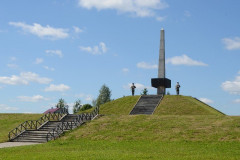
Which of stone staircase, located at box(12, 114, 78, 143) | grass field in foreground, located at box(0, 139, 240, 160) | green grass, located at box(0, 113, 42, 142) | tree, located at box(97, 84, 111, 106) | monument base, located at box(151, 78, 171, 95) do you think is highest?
tree, located at box(97, 84, 111, 106)

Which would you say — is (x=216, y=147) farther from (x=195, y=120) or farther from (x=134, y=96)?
(x=134, y=96)

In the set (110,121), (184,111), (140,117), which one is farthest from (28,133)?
(184,111)

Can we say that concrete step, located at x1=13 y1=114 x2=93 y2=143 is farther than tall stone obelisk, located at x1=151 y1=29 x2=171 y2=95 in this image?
No

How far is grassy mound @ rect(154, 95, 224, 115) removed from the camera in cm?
4044

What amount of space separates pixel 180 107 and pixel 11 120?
20910 millimetres

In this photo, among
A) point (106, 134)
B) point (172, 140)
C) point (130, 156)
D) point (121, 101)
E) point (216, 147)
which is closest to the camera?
point (130, 156)

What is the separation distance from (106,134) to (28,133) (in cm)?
828

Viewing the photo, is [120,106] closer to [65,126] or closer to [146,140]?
[65,126]

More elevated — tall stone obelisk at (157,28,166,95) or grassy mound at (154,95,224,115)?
tall stone obelisk at (157,28,166,95)

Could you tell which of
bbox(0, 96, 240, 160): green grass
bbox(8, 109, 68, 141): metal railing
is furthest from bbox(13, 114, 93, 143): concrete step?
bbox(0, 96, 240, 160): green grass

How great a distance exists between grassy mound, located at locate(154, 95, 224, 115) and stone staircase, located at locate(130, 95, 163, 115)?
790 millimetres

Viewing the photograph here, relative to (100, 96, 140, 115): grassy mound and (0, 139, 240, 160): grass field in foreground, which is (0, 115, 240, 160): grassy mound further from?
(100, 96, 140, 115): grassy mound

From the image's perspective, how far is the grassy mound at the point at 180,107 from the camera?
40438 mm

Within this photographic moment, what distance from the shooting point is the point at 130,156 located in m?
17.4
